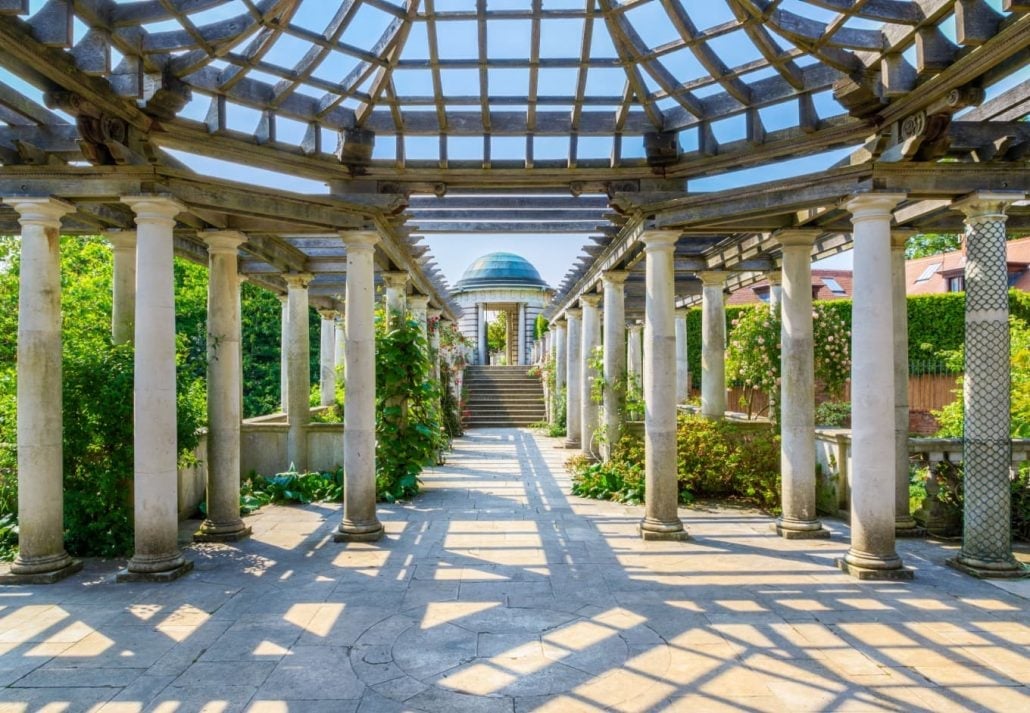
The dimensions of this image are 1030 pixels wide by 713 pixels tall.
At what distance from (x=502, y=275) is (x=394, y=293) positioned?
69.5 feet

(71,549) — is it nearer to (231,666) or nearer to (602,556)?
(231,666)

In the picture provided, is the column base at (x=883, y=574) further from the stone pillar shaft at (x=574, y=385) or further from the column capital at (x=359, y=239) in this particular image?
the stone pillar shaft at (x=574, y=385)

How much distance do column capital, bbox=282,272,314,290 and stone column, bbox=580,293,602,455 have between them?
245 inches

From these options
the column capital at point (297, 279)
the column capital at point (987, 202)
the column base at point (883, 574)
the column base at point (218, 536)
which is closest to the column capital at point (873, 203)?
the column capital at point (987, 202)

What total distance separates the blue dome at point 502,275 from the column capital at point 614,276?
65.0 feet

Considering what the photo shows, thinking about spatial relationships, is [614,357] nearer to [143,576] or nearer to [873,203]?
[873,203]

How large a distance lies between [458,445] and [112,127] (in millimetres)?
13541

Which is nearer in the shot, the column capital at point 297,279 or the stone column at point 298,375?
the stone column at point 298,375

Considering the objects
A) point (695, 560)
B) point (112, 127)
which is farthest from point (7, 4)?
point (695, 560)

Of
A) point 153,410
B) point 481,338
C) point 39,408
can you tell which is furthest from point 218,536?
point 481,338

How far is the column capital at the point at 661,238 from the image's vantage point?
330 inches

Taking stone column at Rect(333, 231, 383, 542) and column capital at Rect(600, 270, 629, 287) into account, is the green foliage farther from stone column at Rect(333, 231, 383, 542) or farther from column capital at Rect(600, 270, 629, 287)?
column capital at Rect(600, 270, 629, 287)

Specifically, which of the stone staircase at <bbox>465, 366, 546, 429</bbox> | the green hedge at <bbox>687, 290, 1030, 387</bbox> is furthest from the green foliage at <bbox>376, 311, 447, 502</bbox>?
the green hedge at <bbox>687, 290, 1030, 387</bbox>

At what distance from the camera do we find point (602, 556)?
757 centimetres
